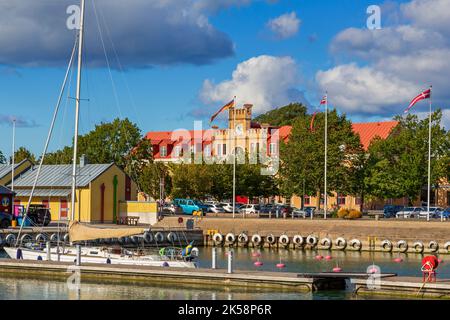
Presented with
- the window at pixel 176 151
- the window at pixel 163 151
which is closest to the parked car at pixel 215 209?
the window at pixel 176 151

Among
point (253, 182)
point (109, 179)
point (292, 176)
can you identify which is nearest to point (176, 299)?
point (109, 179)

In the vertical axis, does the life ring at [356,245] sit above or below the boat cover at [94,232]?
below

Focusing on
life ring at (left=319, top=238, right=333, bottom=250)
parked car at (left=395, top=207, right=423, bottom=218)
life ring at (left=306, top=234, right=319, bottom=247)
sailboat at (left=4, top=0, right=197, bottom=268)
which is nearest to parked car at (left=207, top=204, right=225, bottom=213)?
parked car at (left=395, top=207, right=423, bottom=218)

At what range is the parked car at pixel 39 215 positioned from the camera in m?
77.8

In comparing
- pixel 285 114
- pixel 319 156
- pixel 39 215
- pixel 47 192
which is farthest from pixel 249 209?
pixel 285 114

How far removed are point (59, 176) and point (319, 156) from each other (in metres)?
31.9

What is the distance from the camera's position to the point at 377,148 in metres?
109

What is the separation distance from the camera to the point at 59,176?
90688mm

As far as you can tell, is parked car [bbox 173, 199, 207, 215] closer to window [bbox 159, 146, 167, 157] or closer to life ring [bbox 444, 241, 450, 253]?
life ring [bbox 444, 241, 450, 253]

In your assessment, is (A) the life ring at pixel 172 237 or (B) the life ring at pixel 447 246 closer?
(B) the life ring at pixel 447 246

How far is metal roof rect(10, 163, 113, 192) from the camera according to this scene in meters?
87.6

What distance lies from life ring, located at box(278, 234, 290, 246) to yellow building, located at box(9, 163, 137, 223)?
20.0 m

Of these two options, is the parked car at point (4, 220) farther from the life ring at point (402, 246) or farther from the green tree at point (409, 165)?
the green tree at point (409, 165)

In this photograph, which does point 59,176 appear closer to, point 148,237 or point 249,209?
point 148,237
